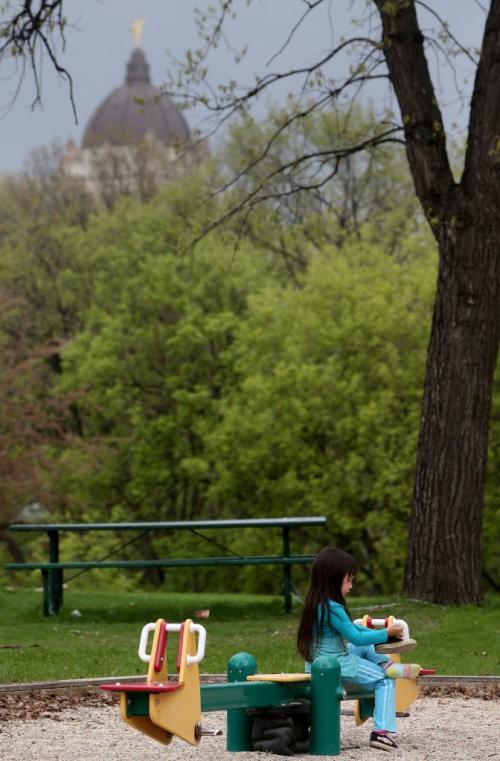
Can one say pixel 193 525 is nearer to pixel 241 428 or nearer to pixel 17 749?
pixel 17 749

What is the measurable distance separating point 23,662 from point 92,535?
26763mm

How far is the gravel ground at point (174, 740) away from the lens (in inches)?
280

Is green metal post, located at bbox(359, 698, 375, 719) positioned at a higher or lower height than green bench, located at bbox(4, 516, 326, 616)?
lower

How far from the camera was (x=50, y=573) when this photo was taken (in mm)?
13992

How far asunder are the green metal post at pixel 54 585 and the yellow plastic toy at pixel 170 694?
7309 millimetres

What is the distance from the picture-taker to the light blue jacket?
7.26 metres

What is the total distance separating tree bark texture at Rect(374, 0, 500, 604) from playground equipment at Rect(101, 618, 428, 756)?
665cm

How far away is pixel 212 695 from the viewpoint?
22.2 feet

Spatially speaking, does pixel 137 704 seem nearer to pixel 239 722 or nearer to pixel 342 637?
pixel 239 722

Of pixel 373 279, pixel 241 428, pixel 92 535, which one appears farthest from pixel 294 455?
pixel 92 535

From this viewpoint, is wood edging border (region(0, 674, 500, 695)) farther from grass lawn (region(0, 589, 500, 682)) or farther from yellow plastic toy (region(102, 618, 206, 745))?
yellow plastic toy (region(102, 618, 206, 745))

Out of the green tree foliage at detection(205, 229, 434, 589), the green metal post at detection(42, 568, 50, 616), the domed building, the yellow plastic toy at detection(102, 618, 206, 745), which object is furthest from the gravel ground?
the domed building

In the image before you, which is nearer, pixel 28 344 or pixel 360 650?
pixel 360 650

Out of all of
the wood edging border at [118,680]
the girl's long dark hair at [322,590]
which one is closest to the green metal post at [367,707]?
the girl's long dark hair at [322,590]
